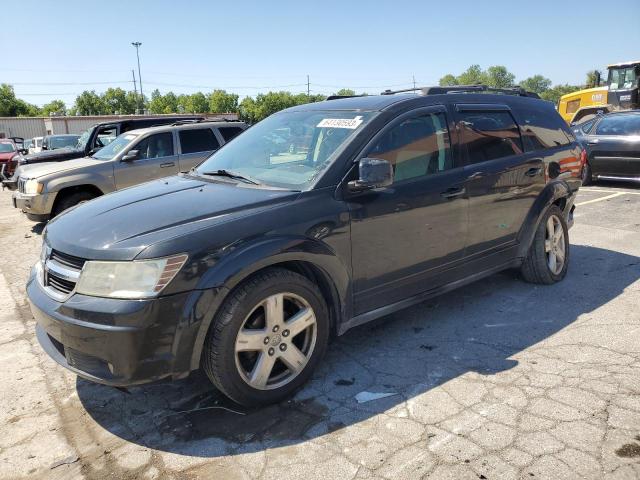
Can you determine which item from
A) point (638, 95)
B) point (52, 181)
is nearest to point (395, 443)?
point (52, 181)

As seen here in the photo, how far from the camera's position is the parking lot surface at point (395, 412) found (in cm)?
252

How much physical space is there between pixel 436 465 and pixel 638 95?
1977cm

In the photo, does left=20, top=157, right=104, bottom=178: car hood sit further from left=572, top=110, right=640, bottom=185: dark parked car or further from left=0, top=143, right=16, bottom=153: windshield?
left=0, top=143, right=16, bottom=153: windshield

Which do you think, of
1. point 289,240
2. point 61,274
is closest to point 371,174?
point 289,240

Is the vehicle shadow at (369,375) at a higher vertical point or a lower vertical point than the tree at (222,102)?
lower

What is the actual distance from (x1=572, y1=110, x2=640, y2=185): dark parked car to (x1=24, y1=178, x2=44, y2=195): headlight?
396 inches

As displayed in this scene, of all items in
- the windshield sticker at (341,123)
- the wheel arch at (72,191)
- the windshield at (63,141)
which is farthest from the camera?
the windshield at (63,141)

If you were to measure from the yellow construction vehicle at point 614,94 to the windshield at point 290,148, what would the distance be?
15.8 m

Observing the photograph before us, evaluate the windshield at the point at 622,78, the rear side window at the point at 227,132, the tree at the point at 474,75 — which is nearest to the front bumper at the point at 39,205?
the rear side window at the point at 227,132

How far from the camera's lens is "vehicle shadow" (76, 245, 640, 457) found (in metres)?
2.84

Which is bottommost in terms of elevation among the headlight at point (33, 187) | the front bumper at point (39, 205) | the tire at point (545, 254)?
the tire at point (545, 254)

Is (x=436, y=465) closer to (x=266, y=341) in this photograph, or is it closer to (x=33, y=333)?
(x=266, y=341)

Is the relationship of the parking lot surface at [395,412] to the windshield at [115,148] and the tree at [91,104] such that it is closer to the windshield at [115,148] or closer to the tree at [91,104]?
the windshield at [115,148]

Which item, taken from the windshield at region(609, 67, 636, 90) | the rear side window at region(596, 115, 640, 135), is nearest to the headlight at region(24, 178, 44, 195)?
the rear side window at region(596, 115, 640, 135)
